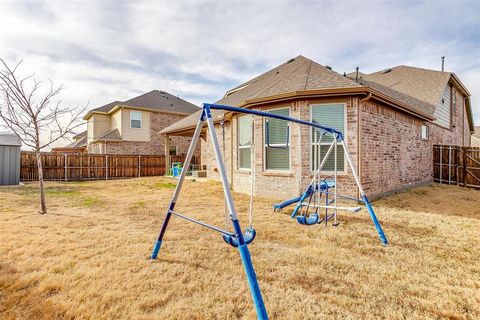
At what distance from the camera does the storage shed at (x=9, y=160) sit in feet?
43.5

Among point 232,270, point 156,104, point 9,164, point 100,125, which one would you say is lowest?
point 232,270

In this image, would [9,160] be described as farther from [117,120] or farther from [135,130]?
[117,120]

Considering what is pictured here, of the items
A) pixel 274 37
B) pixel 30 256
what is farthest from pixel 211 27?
pixel 30 256

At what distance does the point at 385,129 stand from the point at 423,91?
811 cm

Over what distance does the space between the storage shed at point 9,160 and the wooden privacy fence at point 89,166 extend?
7.24ft

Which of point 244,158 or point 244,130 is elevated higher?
point 244,130

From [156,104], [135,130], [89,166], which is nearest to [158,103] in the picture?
[156,104]

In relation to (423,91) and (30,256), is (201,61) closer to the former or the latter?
(30,256)

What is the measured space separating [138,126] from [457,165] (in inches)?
860

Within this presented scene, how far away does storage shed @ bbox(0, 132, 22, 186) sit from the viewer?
13250 mm

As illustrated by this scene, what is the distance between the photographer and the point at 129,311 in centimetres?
246

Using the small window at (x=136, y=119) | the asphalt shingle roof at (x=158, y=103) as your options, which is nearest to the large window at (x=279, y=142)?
the small window at (x=136, y=119)

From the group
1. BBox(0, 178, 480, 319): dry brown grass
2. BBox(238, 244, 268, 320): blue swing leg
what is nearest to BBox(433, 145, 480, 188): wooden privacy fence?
BBox(0, 178, 480, 319): dry brown grass

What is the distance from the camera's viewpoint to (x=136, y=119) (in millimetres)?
21141
